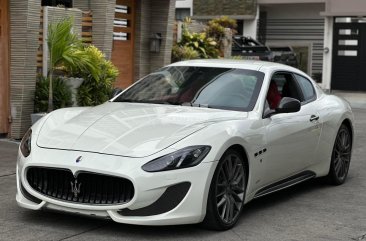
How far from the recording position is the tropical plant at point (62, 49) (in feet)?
31.0

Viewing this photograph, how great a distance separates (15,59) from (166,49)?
184 inches

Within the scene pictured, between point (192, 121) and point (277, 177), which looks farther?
point (277, 177)

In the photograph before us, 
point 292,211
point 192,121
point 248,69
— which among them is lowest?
point 292,211

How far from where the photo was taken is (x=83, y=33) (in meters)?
11.2

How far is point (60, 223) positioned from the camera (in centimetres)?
536

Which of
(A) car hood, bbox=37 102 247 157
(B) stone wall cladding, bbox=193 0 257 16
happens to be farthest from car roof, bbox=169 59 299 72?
(B) stone wall cladding, bbox=193 0 257 16

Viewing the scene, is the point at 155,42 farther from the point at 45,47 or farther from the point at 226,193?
the point at 226,193

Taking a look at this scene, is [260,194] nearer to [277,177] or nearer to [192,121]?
[277,177]

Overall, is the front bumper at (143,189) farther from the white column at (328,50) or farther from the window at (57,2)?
the white column at (328,50)

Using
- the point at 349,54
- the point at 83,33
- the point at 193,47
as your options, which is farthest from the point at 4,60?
the point at 349,54

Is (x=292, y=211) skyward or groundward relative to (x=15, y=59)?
groundward

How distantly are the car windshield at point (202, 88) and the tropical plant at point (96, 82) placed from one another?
143 inches

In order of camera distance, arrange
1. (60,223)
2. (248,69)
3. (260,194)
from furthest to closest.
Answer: (248,69) → (260,194) → (60,223)

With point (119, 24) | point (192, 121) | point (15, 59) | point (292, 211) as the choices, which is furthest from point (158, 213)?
point (119, 24)
